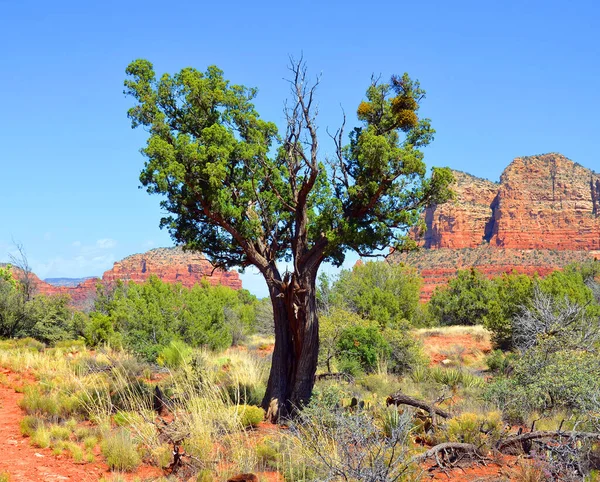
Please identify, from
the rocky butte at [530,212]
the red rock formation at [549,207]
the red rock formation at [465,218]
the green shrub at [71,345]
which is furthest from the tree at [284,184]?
the red rock formation at [549,207]

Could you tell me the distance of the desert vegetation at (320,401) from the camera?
7527mm

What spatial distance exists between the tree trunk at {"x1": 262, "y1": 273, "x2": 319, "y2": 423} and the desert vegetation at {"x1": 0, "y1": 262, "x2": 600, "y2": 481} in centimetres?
35

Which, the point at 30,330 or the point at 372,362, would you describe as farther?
the point at 30,330

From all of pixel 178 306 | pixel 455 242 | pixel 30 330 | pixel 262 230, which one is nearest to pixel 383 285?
pixel 178 306

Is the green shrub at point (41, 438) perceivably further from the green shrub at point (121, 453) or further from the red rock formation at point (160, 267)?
the red rock formation at point (160, 267)

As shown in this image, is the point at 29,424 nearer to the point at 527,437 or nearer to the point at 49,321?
the point at 527,437

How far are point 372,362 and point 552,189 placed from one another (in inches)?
5117

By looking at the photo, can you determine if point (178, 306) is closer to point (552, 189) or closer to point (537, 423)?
point (537, 423)

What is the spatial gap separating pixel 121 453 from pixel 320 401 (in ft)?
11.1

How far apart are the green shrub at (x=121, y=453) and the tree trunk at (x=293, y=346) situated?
3155mm

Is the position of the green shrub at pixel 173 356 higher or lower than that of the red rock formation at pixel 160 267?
lower

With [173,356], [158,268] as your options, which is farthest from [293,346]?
[158,268]

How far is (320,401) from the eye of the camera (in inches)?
392

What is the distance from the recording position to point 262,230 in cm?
1173
